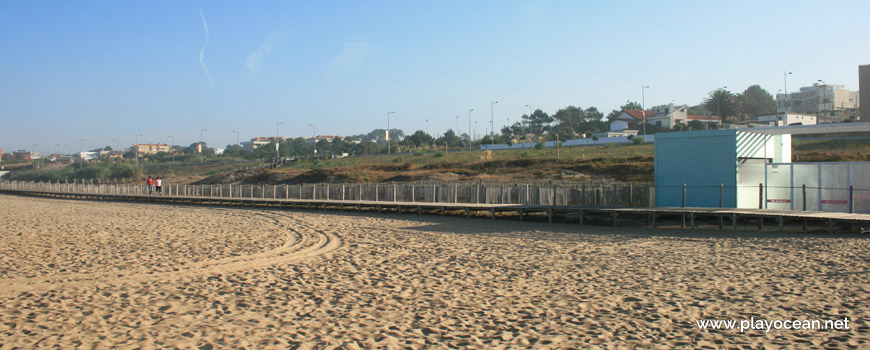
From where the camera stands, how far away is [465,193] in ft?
89.6

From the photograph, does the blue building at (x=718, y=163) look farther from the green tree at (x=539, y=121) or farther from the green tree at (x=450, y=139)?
the green tree at (x=539, y=121)

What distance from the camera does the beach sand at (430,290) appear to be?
725 cm

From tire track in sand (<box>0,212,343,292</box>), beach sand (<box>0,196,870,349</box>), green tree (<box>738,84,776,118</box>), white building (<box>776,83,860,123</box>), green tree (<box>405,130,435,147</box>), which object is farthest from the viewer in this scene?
green tree (<box>738,84,776,118</box>)

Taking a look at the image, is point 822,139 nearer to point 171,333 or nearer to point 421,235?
point 421,235

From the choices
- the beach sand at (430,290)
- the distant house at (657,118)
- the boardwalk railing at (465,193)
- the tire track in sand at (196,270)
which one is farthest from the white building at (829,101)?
the tire track in sand at (196,270)

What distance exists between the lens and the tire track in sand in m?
10.5

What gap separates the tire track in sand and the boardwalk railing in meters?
9.69

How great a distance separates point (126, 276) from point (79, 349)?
480cm

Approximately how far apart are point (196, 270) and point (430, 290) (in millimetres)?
5056

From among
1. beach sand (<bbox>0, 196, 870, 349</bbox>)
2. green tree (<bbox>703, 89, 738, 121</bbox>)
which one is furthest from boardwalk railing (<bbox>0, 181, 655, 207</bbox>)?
green tree (<bbox>703, 89, 738, 121</bbox>)

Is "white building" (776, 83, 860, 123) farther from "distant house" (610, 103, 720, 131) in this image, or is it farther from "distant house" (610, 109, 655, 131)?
"distant house" (610, 109, 655, 131)

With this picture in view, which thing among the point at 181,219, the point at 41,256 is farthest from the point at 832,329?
the point at 181,219

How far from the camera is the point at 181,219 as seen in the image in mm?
25031

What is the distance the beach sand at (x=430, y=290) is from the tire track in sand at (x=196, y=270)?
0.05 m
